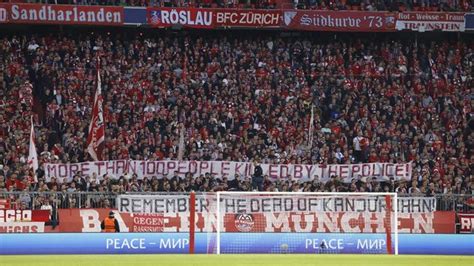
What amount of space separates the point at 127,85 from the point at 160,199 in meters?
10.4

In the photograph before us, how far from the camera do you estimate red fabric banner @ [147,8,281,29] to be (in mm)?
43344

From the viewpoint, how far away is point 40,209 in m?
29.2

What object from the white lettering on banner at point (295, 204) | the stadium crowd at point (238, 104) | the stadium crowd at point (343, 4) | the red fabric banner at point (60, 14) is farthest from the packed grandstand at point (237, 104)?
the white lettering on banner at point (295, 204)

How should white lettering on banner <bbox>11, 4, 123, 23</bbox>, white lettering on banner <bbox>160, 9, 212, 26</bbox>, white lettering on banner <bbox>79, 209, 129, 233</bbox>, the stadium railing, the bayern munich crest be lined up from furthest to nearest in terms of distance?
white lettering on banner <bbox>160, 9, 212, 26</bbox> → white lettering on banner <bbox>11, 4, 123, 23</bbox> → the stadium railing → white lettering on banner <bbox>79, 209, 129, 233</bbox> → the bayern munich crest

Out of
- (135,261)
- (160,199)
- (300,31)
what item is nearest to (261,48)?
(300,31)

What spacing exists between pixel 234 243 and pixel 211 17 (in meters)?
20.0

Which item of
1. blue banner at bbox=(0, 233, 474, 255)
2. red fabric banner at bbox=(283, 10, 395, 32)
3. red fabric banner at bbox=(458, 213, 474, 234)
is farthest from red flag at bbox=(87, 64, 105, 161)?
red fabric banner at bbox=(283, 10, 395, 32)

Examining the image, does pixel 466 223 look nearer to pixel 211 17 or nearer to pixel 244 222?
pixel 244 222

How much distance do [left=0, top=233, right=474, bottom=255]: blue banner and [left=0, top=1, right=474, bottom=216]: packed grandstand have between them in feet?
13.7

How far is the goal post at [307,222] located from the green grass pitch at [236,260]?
62.4 inches

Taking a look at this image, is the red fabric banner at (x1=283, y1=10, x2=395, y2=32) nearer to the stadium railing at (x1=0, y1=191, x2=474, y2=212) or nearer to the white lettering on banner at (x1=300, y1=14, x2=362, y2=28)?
the white lettering on banner at (x1=300, y1=14, x2=362, y2=28)

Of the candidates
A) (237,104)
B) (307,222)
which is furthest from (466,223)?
(237,104)

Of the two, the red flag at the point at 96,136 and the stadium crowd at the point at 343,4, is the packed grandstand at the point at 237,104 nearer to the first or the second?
the stadium crowd at the point at 343,4

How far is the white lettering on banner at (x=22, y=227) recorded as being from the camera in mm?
28116
